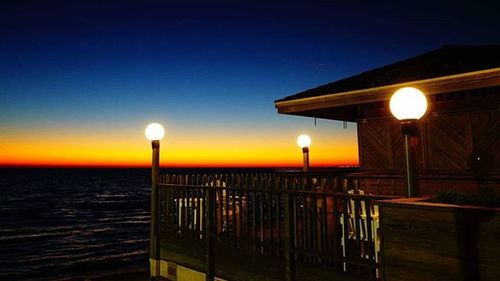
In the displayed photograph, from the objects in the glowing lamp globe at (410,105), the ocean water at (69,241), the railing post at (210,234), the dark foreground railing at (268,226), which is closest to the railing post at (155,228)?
the dark foreground railing at (268,226)

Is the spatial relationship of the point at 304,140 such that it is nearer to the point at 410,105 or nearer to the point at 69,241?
the point at 410,105

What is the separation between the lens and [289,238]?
5.56 metres

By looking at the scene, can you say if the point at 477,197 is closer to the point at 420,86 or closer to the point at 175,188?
the point at 420,86

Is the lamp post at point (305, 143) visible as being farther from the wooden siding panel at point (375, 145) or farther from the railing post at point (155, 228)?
the railing post at point (155, 228)

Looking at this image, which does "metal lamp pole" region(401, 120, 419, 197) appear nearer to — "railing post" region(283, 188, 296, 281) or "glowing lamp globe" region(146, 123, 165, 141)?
"railing post" region(283, 188, 296, 281)

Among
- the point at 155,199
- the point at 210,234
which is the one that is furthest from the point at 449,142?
the point at 155,199

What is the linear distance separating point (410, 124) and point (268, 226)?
3.07m

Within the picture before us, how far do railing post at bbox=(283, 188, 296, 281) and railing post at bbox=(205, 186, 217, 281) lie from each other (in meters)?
1.88

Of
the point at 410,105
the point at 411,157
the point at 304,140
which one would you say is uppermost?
the point at 304,140

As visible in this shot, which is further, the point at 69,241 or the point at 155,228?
the point at 69,241

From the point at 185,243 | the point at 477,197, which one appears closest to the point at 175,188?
the point at 185,243

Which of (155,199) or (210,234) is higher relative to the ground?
(155,199)

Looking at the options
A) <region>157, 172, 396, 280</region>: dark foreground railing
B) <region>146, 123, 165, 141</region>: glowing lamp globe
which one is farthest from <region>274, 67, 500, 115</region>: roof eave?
<region>146, 123, 165, 141</region>: glowing lamp globe

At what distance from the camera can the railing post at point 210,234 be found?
696 cm
